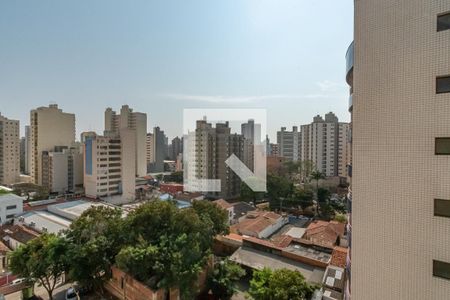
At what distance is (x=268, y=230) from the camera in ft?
47.2

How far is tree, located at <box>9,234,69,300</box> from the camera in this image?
24.9ft

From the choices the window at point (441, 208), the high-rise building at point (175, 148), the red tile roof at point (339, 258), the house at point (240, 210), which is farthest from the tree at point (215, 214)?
the high-rise building at point (175, 148)

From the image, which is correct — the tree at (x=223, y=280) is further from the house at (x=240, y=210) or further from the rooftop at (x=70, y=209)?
the rooftop at (x=70, y=209)

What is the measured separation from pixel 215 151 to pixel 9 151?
82.2 ft

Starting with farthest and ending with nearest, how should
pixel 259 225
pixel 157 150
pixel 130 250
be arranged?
pixel 157 150 < pixel 259 225 < pixel 130 250

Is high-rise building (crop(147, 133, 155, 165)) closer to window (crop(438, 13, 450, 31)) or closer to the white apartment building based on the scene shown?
the white apartment building

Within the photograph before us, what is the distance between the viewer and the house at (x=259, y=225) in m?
13.7

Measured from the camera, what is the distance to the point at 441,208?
148 inches

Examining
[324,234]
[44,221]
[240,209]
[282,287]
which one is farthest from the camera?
[240,209]

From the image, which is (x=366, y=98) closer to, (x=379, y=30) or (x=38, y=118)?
(x=379, y=30)

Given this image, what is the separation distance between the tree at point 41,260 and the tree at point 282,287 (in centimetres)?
591

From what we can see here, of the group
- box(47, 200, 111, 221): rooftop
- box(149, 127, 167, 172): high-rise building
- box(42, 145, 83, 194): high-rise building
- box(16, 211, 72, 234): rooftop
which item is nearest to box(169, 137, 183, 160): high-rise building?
box(149, 127, 167, 172): high-rise building

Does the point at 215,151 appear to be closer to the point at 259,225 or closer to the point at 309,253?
the point at 259,225

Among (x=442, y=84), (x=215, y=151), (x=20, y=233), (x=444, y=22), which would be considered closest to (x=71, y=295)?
(x=20, y=233)
